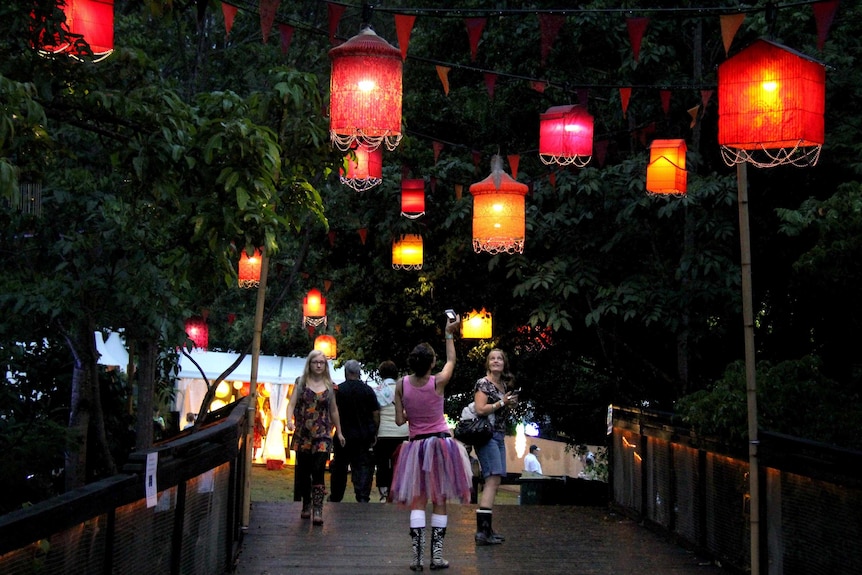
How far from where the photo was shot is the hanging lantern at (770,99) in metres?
8.69

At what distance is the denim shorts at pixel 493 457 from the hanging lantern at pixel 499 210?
3.37 meters

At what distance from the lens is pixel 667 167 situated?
A: 12.6 meters

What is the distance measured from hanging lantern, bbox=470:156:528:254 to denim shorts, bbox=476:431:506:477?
3.37 m

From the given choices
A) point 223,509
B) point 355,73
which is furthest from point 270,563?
point 355,73

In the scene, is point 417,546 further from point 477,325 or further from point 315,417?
point 477,325

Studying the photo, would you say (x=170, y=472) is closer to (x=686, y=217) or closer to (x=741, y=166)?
(x=741, y=166)

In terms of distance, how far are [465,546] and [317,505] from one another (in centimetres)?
177

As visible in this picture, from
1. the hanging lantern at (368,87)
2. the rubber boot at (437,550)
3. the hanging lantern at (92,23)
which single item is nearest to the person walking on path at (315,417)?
the rubber boot at (437,550)

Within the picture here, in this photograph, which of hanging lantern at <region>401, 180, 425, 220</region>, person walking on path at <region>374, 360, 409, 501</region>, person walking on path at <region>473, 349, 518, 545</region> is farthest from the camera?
person walking on path at <region>374, 360, 409, 501</region>

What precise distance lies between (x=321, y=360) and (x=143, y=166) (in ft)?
14.8

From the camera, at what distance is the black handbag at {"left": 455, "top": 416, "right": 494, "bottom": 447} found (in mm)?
10367

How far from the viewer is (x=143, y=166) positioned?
739 centimetres

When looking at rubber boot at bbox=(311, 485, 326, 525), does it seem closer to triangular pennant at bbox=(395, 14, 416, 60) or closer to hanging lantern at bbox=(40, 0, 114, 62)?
triangular pennant at bbox=(395, 14, 416, 60)

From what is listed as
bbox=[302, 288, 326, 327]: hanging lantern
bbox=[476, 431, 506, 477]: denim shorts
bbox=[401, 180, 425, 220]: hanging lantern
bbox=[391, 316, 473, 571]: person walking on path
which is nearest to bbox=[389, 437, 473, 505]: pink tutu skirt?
bbox=[391, 316, 473, 571]: person walking on path
